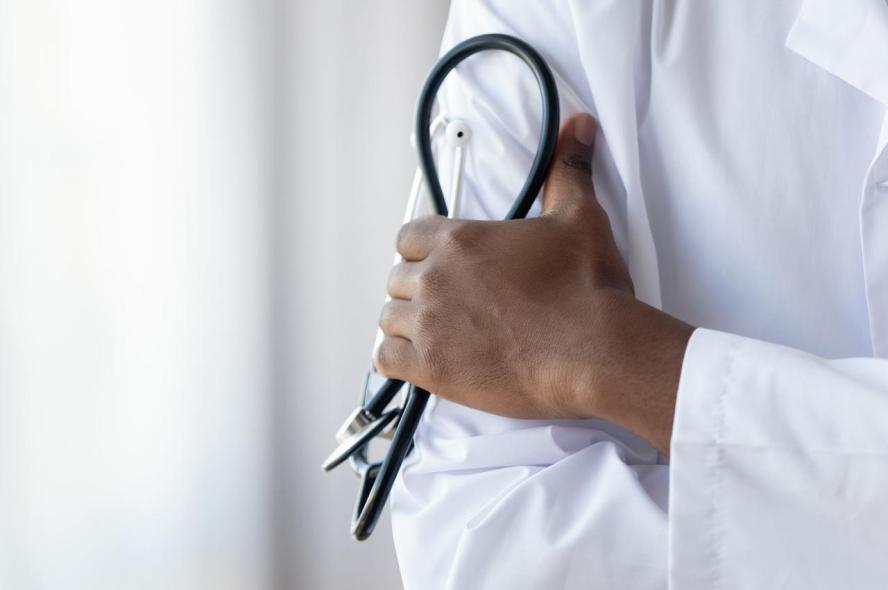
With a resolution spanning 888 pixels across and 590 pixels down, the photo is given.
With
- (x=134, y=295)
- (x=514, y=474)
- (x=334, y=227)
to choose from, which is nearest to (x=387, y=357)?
(x=514, y=474)

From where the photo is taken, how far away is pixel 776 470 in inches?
22.8

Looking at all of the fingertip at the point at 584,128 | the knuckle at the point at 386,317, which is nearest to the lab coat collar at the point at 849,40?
the fingertip at the point at 584,128

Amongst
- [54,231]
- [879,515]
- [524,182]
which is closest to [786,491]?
[879,515]

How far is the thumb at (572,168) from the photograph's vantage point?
2.46ft

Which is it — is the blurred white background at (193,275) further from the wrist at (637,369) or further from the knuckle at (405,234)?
the wrist at (637,369)

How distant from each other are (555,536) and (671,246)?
28 cm

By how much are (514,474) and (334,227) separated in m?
A: 0.71

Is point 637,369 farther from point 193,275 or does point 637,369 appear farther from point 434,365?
point 193,275

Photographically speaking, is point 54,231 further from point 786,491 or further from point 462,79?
point 786,491

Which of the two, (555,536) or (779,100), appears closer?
(555,536)

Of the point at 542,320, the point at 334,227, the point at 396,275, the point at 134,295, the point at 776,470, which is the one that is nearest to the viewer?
the point at 776,470

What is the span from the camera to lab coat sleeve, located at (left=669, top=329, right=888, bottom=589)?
56 centimetres

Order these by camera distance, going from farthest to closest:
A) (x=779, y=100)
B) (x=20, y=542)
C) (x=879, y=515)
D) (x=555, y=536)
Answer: (x=20, y=542) < (x=779, y=100) < (x=555, y=536) < (x=879, y=515)

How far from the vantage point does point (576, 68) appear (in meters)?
0.82
